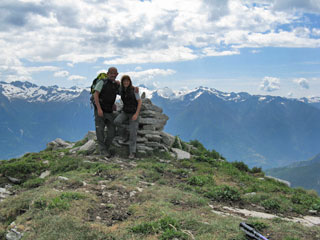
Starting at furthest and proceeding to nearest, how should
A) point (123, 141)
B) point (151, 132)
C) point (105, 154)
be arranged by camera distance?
point (151, 132) < point (123, 141) < point (105, 154)

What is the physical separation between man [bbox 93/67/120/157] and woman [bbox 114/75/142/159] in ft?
1.35

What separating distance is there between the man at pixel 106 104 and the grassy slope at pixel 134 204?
5.84ft

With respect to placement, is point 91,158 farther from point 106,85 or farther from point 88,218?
point 88,218

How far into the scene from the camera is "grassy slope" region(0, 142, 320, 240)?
5859 mm

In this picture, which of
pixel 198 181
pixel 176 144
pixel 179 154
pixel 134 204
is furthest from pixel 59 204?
pixel 176 144

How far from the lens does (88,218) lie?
267 inches

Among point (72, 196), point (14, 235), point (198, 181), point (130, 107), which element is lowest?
point (198, 181)

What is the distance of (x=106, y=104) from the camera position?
14.7 m

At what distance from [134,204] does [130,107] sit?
8295mm

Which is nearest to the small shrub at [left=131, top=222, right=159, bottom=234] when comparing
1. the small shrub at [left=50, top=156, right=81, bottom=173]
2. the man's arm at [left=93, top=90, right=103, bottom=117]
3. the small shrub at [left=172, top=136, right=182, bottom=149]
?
the small shrub at [left=50, top=156, right=81, bottom=173]

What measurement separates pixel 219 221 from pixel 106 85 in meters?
9.99

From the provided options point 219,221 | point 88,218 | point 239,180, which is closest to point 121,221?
point 88,218

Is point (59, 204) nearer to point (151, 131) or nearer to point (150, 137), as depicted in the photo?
point (150, 137)

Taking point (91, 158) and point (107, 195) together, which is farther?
point (91, 158)
